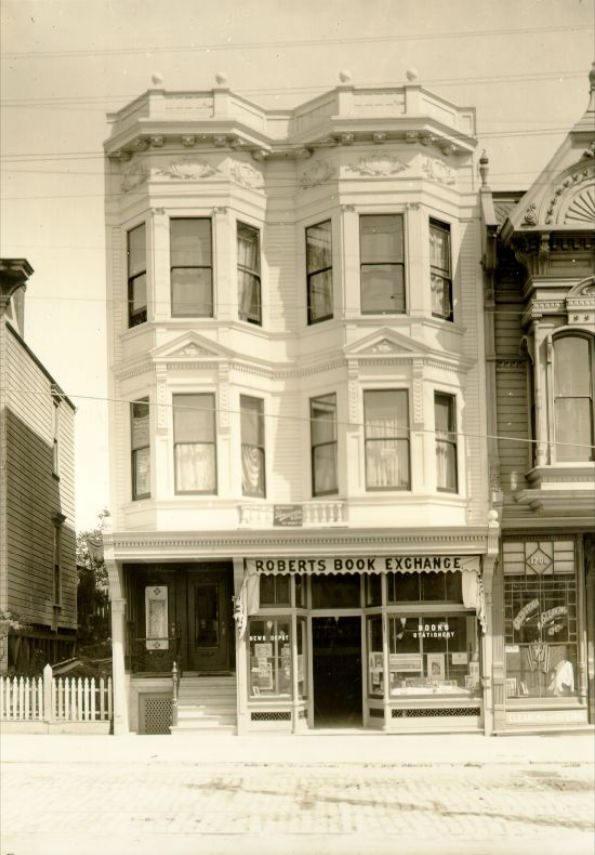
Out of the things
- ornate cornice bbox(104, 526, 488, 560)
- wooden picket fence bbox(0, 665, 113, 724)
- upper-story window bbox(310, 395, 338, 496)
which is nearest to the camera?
ornate cornice bbox(104, 526, 488, 560)

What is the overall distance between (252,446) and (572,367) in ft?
19.0

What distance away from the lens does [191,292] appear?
22469 millimetres

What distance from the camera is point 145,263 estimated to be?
22.6 metres

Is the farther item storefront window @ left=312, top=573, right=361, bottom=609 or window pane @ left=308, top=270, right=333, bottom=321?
window pane @ left=308, top=270, right=333, bottom=321

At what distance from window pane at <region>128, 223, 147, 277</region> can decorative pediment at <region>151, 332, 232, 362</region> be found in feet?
5.04

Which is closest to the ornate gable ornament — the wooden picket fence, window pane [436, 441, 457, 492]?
window pane [436, 441, 457, 492]

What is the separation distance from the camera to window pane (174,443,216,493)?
875 inches

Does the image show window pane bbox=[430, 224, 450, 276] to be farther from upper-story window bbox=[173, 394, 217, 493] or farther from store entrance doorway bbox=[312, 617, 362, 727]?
store entrance doorway bbox=[312, 617, 362, 727]

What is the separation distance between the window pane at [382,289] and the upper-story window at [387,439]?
150 cm

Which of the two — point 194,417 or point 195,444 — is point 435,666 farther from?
point 194,417

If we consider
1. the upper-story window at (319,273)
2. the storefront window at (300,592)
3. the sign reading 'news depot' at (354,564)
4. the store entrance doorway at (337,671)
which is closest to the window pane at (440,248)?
the upper-story window at (319,273)

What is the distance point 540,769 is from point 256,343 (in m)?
9.06

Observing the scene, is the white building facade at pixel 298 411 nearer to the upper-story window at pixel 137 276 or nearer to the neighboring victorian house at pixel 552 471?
the upper-story window at pixel 137 276

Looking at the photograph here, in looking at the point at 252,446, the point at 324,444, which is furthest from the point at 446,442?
the point at 252,446
